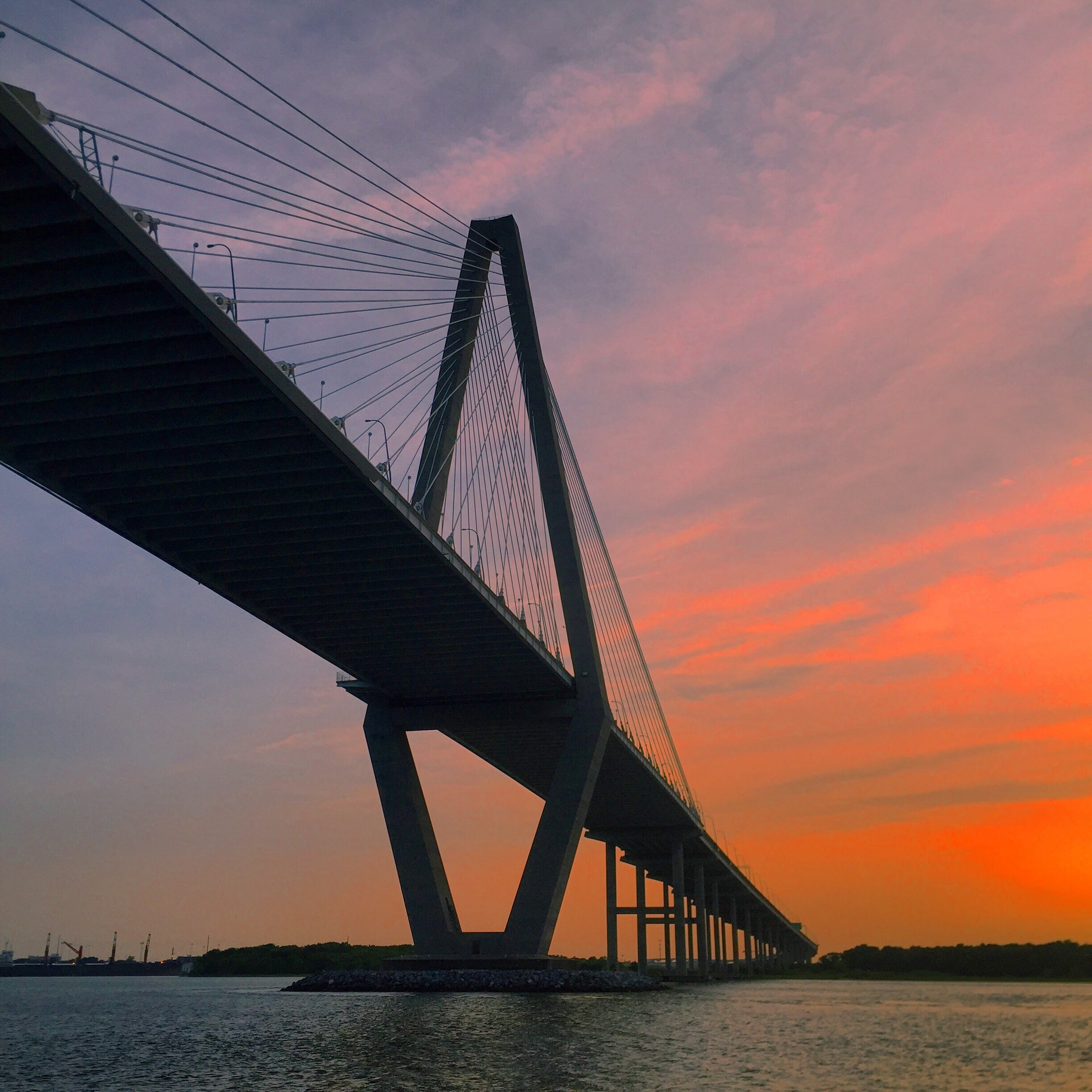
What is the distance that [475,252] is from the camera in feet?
136

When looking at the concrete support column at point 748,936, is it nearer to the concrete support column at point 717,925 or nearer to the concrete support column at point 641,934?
the concrete support column at point 717,925

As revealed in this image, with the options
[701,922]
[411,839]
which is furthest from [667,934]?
[411,839]

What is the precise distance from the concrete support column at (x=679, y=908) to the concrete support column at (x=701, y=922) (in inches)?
150

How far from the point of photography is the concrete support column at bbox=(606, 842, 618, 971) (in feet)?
279

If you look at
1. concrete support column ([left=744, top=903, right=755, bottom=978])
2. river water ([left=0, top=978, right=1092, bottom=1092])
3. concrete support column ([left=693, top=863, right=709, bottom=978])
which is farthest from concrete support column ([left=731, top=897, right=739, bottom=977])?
river water ([left=0, top=978, right=1092, bottom=1092])

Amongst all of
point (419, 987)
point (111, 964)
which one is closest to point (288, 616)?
point (419, 987)

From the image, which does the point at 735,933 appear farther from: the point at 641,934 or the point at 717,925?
the point at 641,934

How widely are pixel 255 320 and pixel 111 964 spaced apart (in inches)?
7763

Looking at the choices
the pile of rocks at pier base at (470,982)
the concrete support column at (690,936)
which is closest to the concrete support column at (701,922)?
the concrete support column at (690,936)

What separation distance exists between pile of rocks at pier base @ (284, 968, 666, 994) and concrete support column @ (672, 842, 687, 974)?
3971cm

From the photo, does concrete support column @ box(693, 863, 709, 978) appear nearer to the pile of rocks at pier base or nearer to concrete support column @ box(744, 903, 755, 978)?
concrete support column @ box(744, 903, 755, 978)

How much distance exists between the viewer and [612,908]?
86.0 metres

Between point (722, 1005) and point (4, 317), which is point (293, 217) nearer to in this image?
point (4, 317)

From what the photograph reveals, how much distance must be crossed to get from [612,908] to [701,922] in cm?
1192
